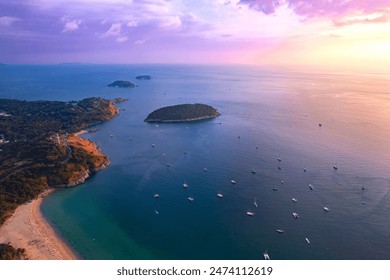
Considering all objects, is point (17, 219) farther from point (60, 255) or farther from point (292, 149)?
point (292, 149)

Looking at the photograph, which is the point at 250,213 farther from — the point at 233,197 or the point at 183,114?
the point at 183,114

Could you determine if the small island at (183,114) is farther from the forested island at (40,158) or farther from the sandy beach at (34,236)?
the sandy beach at (34,236)

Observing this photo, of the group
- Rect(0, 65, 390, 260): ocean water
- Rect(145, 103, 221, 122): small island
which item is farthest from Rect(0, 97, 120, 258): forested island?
Rect(145, 103, 221, 122): small island

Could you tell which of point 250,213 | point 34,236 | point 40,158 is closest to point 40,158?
point 40,158

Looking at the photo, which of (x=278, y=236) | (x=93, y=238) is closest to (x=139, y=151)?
(x=93, y=238)

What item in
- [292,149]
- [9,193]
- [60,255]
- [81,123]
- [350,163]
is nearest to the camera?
[60,255]

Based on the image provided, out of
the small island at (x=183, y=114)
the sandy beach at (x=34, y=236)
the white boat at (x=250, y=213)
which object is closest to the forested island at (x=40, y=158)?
the sandy beach at (x=34, y=236)
